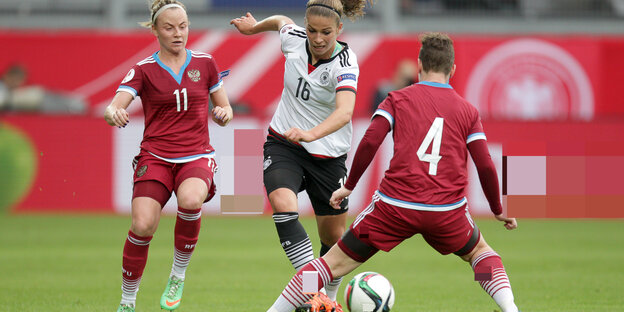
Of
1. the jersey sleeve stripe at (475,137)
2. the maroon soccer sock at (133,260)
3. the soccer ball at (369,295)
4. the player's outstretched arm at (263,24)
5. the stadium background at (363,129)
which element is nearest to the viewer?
the jersey sleeve stripe at (475,137)

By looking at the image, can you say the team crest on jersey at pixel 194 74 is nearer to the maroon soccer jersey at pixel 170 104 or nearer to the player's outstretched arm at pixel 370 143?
the maroon soccer jersey at pixel 170 104

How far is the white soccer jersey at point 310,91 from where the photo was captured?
6.66 meters

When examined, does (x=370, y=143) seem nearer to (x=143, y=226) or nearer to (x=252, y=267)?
(x=143, y=226)

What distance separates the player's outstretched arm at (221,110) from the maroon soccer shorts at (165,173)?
0.36 meters

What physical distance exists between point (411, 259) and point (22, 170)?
7043mm

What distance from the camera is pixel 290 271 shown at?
31.5 feet

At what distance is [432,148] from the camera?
5.58 metres

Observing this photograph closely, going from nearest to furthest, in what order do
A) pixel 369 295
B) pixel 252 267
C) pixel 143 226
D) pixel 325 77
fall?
pixel 369 295 → pixel 143 226 → pixel 325 77 → pixel 252 267

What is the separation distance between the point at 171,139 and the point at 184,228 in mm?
657

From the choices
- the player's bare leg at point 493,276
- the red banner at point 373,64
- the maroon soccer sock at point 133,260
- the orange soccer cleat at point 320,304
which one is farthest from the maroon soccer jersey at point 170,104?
the red banner at point 373,64

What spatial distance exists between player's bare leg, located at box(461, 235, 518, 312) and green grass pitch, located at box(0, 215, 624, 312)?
4.74ft

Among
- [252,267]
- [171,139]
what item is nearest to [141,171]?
[171,139]

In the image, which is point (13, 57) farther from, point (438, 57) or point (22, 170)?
point (438, 57)

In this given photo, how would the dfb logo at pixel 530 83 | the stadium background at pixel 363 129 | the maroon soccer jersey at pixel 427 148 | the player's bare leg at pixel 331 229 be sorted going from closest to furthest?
the maroon soccer jersey at pixel 427 148
the player's bare leg at pixel 331 229
the stadium background at pixel 363 129
the dfb logo at pixel 530 83
